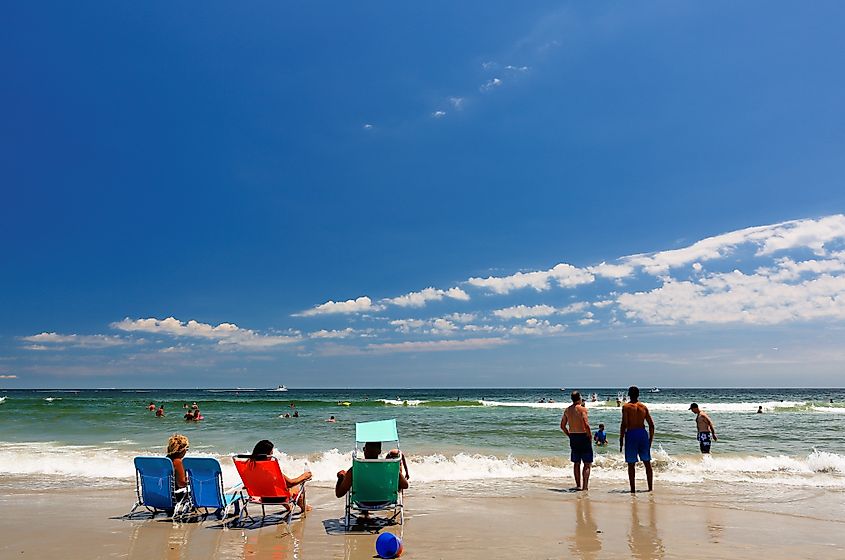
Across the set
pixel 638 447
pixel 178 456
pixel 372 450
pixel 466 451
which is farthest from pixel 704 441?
pixel 178 456

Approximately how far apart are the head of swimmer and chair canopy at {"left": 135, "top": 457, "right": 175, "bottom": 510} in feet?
8.44

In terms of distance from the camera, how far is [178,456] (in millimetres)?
8195

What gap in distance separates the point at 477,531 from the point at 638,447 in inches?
149

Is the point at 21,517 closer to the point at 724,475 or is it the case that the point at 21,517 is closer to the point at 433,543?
the point at 433,543

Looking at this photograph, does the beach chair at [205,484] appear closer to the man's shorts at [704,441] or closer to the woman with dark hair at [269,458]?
the woman with dark hair at [269,458]

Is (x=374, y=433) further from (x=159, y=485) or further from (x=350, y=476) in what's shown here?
(x=159, y=485)

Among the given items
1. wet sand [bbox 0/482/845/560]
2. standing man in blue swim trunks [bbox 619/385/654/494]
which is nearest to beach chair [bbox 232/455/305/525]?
wet sand [bbox 0/482/845/560]

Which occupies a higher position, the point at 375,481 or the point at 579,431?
the point at 579,431

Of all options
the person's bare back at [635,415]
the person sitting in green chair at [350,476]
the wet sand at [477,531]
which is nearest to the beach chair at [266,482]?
the wet sand at [477,531]

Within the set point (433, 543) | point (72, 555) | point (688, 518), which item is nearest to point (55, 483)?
point (72, 555)

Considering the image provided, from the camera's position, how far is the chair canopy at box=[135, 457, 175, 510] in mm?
7887

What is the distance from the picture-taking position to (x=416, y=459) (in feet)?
48.4

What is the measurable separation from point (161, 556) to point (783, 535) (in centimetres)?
702

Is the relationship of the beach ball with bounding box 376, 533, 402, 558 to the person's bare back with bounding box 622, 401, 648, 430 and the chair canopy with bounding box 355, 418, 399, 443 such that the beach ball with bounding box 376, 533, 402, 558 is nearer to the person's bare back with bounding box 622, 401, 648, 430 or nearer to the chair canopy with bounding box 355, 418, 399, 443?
the chair canopy with bounding box 355, 418, 399, 443
